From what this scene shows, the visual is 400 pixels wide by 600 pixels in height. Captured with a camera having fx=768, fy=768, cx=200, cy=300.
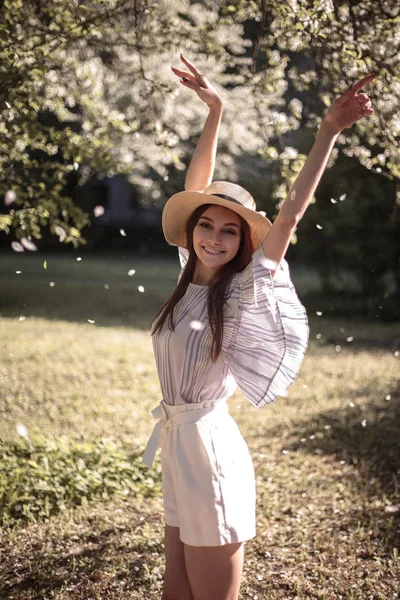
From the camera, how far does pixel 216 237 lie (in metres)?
2.54

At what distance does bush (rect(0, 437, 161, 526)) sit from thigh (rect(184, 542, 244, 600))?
2.24m

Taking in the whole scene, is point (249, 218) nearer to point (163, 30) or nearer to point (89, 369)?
point (163, 30)

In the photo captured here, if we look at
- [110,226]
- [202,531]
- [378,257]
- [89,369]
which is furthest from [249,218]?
[110,226]

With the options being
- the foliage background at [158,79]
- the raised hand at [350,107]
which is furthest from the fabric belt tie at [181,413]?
the foliage background at [158,79]

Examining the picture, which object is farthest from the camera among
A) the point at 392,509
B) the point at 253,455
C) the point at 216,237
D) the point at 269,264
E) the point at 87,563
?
the point at 253,455

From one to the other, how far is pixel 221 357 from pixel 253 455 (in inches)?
150

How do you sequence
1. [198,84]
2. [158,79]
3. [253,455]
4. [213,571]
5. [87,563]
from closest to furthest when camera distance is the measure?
[213,571] < [198,84] < [87,563] < [253,455] < [158,79]

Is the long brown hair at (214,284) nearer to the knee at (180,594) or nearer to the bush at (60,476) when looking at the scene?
the knee at (180,594)

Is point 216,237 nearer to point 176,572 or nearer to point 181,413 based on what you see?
point 181,413

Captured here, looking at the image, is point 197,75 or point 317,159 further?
point 197,75

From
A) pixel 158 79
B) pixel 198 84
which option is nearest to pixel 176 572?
pixel 198 84

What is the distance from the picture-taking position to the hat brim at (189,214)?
8.29ft

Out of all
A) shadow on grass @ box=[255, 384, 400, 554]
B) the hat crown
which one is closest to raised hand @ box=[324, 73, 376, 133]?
the hat crown

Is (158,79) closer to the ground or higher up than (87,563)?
higher up
